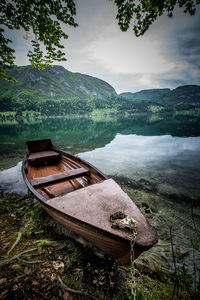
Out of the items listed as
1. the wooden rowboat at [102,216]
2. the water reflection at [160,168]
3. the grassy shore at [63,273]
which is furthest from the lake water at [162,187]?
the wooden rowboat at [102,216]

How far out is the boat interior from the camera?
496 cm

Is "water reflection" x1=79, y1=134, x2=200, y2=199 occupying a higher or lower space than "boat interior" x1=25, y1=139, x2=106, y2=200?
lower

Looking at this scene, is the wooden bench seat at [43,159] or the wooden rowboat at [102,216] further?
the wooden bench seat at [43,159]

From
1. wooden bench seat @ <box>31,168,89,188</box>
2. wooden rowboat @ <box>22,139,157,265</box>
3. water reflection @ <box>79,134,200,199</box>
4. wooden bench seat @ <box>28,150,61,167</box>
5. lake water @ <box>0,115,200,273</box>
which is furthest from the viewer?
wooden bench seat @ <box>28,150,61,167</box>

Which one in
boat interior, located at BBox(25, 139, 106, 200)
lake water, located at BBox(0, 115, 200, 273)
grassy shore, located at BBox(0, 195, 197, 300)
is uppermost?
boat interior, located at BBox(25, 139, 106, 200)

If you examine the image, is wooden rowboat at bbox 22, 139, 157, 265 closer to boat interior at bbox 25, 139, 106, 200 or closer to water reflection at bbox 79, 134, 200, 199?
boat interior at bbox 25, 139, 106, 200

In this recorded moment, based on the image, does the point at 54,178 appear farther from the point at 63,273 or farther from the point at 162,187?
the point at 162,187

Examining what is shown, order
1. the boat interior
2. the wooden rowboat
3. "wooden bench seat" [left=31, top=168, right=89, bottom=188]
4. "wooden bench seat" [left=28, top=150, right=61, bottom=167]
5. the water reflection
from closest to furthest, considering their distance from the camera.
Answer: the wooden rowboat, "wooden bench seat" [left=31, top=168, right=89, bottom=188], the boat interior, the water reflection, "wooden bench seat" [left=28, top=150, right=61, bottom=167]

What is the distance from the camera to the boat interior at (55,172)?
195 inches

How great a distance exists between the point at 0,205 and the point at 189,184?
9.51 metres

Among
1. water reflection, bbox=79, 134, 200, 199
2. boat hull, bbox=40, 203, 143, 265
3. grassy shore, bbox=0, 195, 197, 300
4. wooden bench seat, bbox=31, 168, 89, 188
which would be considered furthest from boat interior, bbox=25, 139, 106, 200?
water reflection, bbox=79, 134, 200, 199

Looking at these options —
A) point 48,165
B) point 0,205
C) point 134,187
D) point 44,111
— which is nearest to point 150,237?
point 134,187

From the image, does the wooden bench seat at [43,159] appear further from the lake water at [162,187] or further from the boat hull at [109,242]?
the boat hull at [109,242]

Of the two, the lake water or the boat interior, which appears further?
the boat interior
